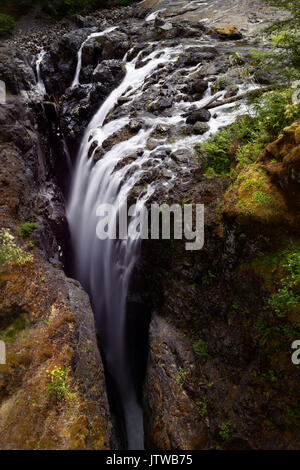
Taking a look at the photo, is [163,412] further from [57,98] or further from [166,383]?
[57,98]

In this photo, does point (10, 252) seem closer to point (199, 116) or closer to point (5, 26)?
point (199, 116)

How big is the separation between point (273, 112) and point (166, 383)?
6.30 m

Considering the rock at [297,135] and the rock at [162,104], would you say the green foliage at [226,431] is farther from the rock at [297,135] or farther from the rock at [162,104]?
the rock at [162,104]

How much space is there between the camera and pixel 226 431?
4.67 metres

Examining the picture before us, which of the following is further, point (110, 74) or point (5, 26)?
point (5, 26)

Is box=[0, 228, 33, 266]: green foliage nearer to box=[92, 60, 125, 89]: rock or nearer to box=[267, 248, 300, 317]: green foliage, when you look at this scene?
box=[267, 248, 300, 317]: green foliage

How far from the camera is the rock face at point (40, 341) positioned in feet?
14.1

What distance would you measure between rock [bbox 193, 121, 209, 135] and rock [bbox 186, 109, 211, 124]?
305 millimetres

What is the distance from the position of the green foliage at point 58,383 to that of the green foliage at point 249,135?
5435 millimetres

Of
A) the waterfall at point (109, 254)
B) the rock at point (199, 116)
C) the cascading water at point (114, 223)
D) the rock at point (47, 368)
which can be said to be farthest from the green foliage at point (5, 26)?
the rock at point (47, 368)

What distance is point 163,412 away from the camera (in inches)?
210

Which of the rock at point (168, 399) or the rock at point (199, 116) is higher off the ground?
the rock at point (199, 116)

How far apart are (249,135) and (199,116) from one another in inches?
96.1

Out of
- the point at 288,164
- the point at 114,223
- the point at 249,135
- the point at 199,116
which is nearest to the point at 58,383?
the point at 114,223
